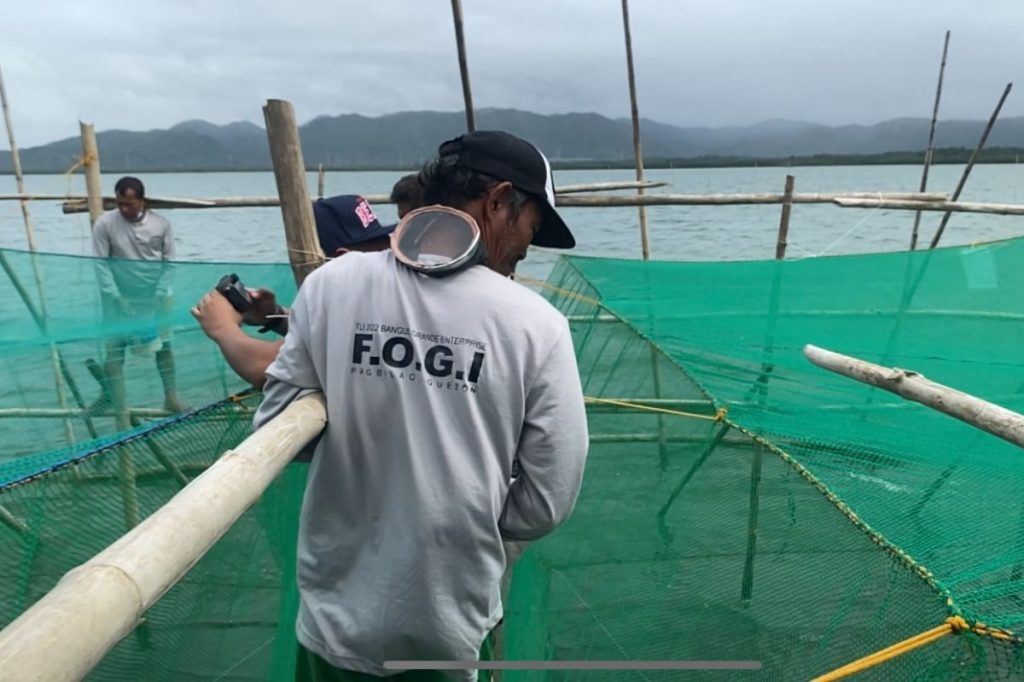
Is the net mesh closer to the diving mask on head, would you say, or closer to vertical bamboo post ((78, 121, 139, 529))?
vertical bamboo post ((78, 121, 139, 529))

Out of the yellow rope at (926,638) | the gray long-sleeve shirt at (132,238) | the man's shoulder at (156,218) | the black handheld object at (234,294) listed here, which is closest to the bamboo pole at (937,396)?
the yellow rope at (926,638)

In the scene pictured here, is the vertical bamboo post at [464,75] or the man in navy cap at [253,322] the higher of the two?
the vertical bamboo post at [464,75]

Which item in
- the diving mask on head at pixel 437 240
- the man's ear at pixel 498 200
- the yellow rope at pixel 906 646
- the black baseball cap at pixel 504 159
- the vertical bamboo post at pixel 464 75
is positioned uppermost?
the vertical bamboo post at pixel 464 75

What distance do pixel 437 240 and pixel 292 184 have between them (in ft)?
4.09

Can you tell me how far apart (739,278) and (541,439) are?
456 cm

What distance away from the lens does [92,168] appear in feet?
21.2

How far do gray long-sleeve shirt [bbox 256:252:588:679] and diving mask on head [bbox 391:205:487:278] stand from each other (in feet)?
0.09

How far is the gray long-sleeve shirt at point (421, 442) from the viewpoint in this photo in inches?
55.2

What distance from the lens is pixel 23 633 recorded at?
0.71m

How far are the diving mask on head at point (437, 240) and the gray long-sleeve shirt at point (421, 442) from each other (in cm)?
3

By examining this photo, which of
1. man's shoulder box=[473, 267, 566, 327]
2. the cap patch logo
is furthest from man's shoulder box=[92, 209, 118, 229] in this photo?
man's shoulder box=[473, 267, 566, 327]

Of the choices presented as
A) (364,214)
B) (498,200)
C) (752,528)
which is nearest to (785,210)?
(752,528)

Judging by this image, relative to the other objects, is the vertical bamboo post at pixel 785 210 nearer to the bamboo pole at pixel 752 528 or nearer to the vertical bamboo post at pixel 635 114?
the vertical bamboo post at pixel 635 114

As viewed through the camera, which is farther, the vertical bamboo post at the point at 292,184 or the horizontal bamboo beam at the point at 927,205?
the horizontal bamboo beam at the point at 927,205
